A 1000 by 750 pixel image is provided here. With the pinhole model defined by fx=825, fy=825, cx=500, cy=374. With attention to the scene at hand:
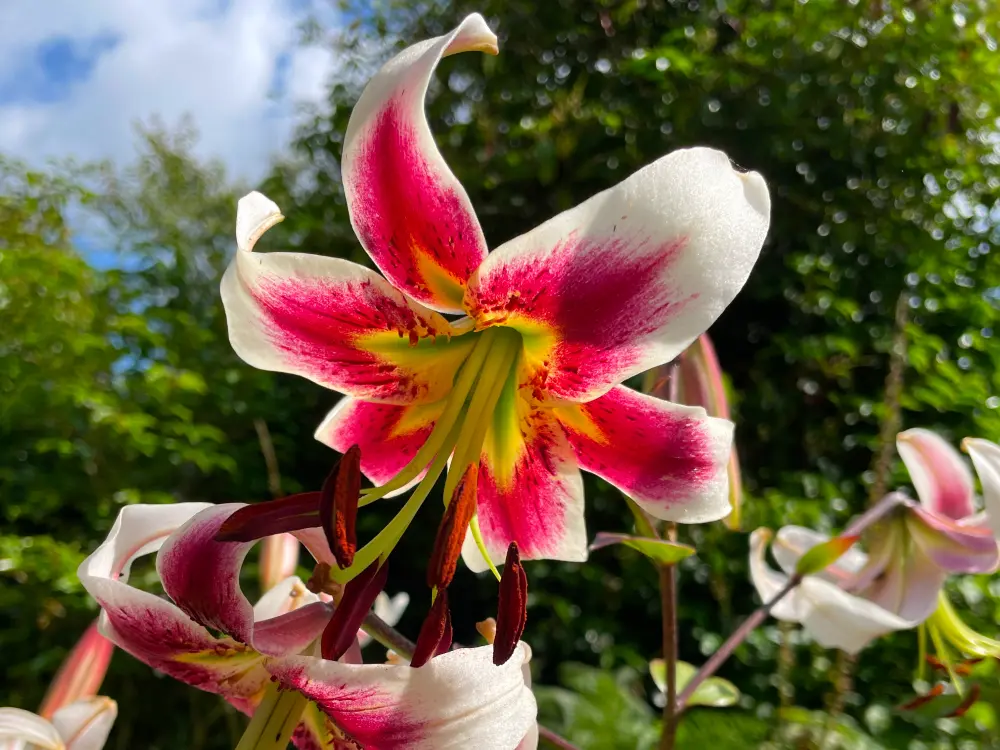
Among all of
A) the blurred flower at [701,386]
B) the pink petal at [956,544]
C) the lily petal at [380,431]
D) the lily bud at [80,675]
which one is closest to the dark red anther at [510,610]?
the lily petal at [380,431]

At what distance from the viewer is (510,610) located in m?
0.32

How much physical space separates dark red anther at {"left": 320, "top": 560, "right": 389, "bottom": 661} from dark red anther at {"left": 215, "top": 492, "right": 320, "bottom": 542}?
1.2 inches

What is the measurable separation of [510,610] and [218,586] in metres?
0.12

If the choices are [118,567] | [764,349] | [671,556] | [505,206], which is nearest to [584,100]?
[505,206]

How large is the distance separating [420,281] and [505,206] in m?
2.20

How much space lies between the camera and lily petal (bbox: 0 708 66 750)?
0.41 metres

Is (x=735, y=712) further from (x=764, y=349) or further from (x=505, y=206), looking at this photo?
(x=505, y=206)

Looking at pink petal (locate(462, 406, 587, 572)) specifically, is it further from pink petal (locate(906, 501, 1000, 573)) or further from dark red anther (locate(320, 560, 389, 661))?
pink petal (locate(906, 501, 1000, 573))

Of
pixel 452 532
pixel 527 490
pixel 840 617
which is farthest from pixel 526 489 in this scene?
pixel 840 617

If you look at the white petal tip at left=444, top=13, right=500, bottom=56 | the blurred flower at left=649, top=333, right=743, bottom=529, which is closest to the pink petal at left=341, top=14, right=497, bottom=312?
the white petal tip at left=444, top=13, right=500, bottom=56

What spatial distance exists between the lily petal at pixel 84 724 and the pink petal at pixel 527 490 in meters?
0.23

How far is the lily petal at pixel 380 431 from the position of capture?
0.44m

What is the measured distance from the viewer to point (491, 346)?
421mm

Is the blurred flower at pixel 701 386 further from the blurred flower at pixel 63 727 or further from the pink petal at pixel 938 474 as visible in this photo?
the blurred flower at pixel 63 727
